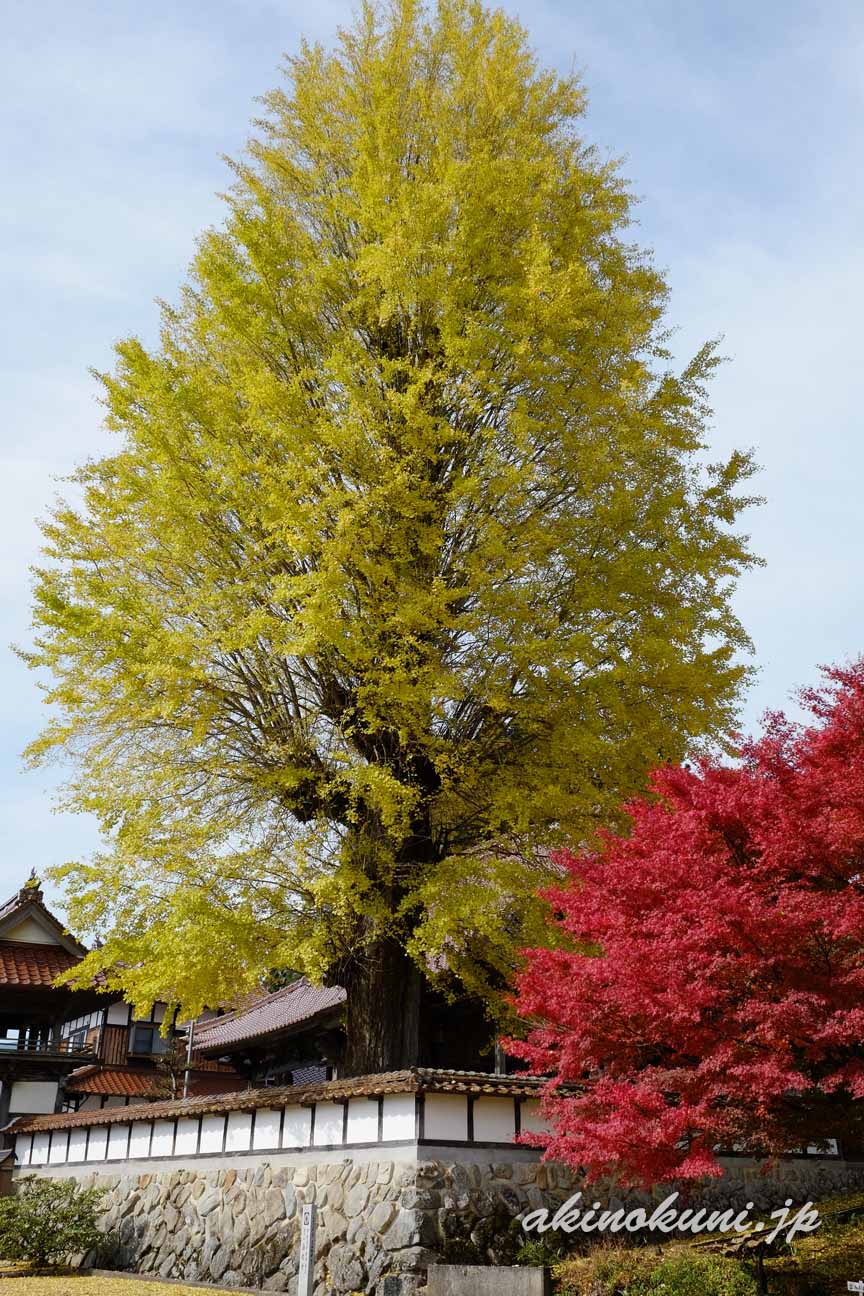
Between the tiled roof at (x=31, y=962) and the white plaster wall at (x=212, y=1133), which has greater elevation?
the tiled roof at (x=31, y=962)

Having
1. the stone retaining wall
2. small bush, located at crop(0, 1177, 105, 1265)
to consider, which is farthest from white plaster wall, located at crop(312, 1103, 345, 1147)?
small bush, located at crop(0, 1177, 105, 1265)

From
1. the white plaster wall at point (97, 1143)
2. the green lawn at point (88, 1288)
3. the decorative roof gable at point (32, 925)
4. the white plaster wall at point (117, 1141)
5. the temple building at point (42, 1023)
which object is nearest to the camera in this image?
the green lawn at point (88, 1288)

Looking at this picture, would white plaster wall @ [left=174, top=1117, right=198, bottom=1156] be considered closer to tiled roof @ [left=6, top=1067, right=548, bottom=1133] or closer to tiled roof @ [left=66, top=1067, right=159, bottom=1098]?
tiled roof @ [left=6, top=1067, right=548, bottom=1133]

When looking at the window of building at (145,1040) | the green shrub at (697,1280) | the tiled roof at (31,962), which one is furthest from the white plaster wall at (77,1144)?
the window of building at (145,1040)

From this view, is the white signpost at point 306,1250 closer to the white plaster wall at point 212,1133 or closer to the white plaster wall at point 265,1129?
the white plaster wall at point 265,1129

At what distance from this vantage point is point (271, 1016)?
23.7m

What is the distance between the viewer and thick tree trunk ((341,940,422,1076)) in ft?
42.6

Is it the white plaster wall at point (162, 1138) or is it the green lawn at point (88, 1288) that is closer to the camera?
the green lawn at point (88, 1288)

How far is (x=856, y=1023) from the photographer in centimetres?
812

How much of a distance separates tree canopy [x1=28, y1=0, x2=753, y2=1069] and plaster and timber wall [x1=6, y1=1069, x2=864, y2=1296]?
4.21ft

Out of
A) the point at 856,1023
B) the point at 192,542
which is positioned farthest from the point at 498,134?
the point at 856,1023

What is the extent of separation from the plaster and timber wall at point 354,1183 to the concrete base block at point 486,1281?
47 cm

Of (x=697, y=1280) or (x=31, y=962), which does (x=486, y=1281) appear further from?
(x=31, y=962)

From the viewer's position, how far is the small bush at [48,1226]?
14.9 m
